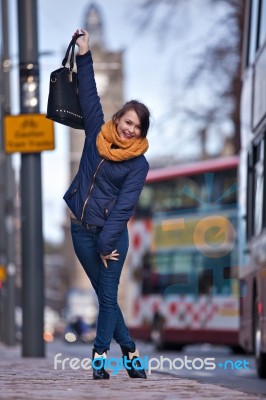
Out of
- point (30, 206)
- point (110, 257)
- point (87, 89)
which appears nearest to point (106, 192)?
point (110, 257)

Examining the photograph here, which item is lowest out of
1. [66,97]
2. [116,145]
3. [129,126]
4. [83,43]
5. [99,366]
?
[99,366]

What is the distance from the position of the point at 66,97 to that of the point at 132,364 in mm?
1714

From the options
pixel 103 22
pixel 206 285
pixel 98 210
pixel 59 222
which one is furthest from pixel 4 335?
pixel 103 22

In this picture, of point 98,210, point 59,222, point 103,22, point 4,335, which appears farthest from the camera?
point 103,22

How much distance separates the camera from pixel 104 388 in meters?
9.08

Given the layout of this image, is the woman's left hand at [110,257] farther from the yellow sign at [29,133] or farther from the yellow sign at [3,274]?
the yellow sign at [3,274]

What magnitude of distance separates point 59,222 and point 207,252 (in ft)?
241

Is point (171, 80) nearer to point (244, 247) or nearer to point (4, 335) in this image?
point (4, 335)

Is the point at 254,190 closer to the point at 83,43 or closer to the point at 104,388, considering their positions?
the point at 83,43

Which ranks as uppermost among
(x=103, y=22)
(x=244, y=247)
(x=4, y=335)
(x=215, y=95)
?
(x=103, y=22)

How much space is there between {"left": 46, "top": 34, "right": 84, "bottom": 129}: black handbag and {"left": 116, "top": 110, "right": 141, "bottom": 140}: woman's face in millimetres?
555

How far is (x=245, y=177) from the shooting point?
17.4m

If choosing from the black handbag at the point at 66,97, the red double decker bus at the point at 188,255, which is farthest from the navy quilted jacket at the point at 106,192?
the red double decker bus at the point at 188,255

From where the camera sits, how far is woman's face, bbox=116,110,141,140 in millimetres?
9523
